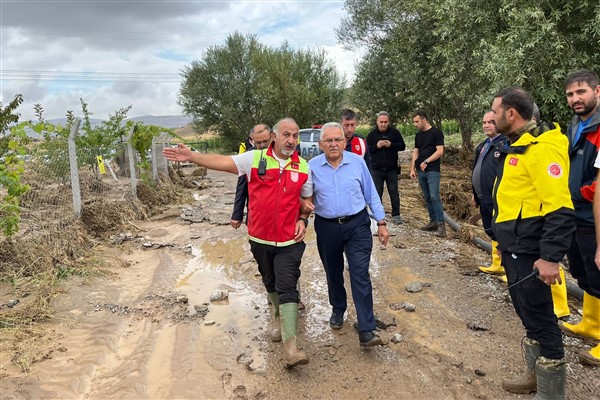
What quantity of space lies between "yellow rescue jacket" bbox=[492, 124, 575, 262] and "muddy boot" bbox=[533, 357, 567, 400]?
718 mm

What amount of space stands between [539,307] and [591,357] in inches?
38.7

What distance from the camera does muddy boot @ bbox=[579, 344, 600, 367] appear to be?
3.26 metres

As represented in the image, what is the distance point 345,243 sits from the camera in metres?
3.82

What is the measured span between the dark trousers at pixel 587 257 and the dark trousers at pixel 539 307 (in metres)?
0.79

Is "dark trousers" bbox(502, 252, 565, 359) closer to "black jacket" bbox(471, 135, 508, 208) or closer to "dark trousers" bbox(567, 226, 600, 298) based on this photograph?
"dark trousers" bbox(567, 226, 600, 298)

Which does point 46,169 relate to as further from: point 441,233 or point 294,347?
point 441,233

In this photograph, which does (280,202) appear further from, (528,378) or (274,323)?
(528,378)

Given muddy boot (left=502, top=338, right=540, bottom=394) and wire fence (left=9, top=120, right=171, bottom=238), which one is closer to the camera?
muddy boot (left=502, top=338, right=540, bottom=394)

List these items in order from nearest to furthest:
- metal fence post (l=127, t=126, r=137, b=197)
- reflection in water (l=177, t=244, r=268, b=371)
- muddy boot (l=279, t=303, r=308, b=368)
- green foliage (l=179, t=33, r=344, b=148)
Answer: muddy boot (l=279, t=303, r=308, b=368) < reflection in water (l=177, t=244, r=268, b=371) < metal fence post (l=127, t=126, r=137, b=197) < green foliage (l=179, t=33, r=344, b=148)

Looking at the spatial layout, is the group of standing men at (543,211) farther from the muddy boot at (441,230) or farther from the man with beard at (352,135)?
the muddy boot at (441,230)

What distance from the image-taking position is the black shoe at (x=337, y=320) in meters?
4.12

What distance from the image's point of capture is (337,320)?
4137 mm

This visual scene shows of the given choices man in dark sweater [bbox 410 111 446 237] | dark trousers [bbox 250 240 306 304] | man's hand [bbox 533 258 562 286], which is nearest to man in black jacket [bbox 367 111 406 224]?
man in dark sweater [bbox 410 111 446 237]

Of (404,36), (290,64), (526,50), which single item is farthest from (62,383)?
(290,64)
